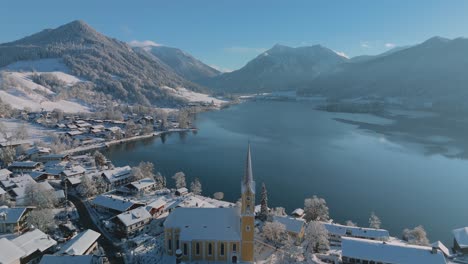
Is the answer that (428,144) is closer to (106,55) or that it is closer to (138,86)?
(138,86)

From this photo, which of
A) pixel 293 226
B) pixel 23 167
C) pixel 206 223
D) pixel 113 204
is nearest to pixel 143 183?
pixel 113 204

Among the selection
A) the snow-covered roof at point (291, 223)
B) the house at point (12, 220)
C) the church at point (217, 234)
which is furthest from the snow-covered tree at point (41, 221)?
the snow-covered roof at point (291, 223)

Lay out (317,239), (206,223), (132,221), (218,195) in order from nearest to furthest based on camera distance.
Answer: (206,223), (317,239), (132,221), (218,195)

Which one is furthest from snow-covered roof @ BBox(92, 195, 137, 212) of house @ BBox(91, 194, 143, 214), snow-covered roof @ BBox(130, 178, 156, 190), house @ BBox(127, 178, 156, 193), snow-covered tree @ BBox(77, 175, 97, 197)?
snow-covered roof @ BBox(130, 178, 156, 190)

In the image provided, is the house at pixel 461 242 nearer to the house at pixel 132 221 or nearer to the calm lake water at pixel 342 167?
the calm lake water at pixel 342 167

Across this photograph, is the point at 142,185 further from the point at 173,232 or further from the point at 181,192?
the point at 173,232

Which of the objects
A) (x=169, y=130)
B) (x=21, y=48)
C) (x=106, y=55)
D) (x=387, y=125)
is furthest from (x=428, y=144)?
(x=21, y=48)
